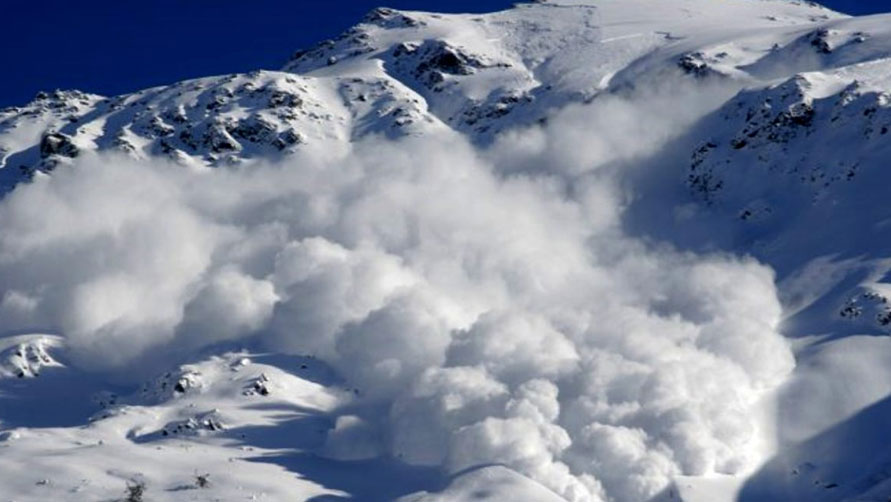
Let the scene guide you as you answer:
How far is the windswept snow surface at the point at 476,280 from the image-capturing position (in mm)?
80312

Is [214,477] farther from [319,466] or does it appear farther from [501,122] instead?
[501,122]

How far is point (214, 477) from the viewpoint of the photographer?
76.3 metres

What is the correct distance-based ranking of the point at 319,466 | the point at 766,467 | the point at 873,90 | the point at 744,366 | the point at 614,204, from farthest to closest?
1. the point at 614,204
2. the point at 873,90
3. the point at 744,366
4. the point at 319,466
5. the point at 766,467

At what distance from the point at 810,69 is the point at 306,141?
79.1 metres

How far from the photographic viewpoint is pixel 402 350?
339 ft

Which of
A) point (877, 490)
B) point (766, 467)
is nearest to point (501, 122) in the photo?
point (766, 467)

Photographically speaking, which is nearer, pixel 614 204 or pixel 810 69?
pixel 614 204

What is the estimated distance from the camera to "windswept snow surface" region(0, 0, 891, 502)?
263ft

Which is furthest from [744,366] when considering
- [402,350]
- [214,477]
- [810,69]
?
[810,69]

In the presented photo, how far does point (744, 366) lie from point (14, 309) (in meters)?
88.1

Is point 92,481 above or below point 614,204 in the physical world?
below

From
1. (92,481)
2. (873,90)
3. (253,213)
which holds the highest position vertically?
(873,90)

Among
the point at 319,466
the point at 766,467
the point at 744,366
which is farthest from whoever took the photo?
the point at 744,366

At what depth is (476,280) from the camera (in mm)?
124938
